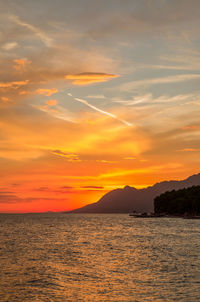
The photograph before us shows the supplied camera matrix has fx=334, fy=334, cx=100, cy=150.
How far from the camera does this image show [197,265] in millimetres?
45000

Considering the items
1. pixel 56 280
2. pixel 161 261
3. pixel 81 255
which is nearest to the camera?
pixel 56 280

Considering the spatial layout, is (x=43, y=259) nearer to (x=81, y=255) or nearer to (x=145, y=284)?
(x=81, y=255)

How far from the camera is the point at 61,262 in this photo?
5025 centimetres

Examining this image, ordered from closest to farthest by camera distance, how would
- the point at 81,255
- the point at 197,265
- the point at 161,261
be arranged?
1. the point at 197,265
2. the point at 161,261
3. the point at 81,255

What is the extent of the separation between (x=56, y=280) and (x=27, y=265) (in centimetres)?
1210

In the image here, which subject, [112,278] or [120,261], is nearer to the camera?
[112,278]

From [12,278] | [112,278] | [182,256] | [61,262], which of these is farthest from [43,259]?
[182,256]

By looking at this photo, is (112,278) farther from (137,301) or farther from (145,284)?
(137,301)

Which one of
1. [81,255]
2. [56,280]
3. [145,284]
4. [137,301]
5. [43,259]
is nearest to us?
[137,301]

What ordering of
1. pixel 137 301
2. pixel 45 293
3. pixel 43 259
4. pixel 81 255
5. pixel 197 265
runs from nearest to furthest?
pixel 137 301, pixel 45 293, pixel 197 265, pixel 43 259, pixel 81 255

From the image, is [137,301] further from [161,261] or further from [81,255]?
[81,255]

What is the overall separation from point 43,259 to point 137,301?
28772 millimetres

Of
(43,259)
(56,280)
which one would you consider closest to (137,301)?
(56,280)

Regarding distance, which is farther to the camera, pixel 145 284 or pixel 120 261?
pixel 120 261
